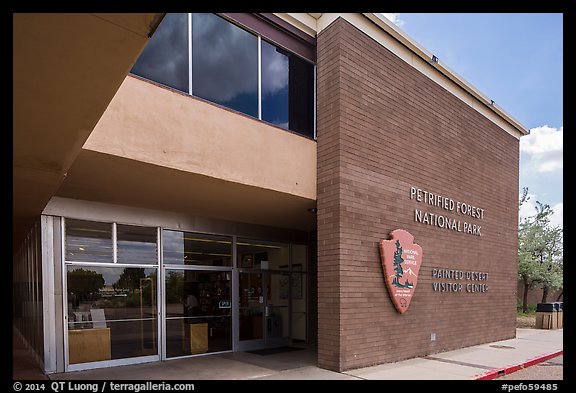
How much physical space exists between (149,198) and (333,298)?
4.38 meters

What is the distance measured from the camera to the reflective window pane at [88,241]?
30.1ft

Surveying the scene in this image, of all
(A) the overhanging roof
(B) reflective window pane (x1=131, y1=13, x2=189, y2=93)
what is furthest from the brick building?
(A) the overhanging roof

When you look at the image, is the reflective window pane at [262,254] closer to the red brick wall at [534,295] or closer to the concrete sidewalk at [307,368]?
the concrete sidewalk at [307,368]

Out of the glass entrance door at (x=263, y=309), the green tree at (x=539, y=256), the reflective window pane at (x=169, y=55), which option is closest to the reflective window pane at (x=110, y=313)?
the glass entrance door at (x=263, y=309)

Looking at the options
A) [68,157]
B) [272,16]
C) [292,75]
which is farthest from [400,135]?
[68,157]

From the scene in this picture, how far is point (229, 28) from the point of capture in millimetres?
8844

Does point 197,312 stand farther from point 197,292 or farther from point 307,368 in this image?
point 307,368

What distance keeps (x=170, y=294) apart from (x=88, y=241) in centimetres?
231

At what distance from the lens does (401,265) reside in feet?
Answer: 32.9

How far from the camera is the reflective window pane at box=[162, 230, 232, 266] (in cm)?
1073

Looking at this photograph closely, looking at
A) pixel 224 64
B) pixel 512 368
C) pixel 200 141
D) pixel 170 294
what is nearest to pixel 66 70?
pixel 200 141

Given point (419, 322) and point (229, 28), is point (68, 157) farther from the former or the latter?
point (419, 322)

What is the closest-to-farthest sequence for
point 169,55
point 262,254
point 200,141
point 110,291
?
1. point 200,141
2. point 169,55
3. point 110,291
4. point 262,254

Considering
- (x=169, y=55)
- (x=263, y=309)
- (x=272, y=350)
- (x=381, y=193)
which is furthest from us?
(x=263, y=309)
